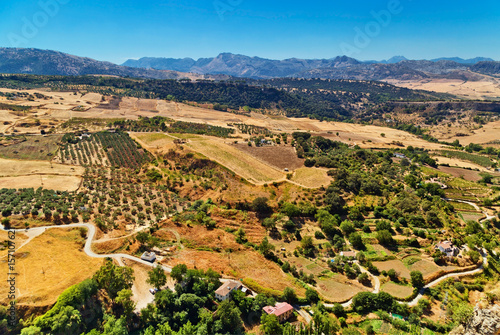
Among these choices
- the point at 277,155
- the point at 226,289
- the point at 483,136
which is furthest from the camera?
the point at 483,136

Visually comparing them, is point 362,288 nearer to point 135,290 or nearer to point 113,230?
point 135,290

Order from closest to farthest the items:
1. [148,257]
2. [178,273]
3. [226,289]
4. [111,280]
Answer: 1. [111,280]
2. [226,289]
3. [178,273]
4. [148,257]

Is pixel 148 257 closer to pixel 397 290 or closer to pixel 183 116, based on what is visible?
pixel 397 290

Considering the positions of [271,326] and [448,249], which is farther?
[448,249]

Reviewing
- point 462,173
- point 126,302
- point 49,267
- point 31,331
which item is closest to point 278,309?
point 126,302

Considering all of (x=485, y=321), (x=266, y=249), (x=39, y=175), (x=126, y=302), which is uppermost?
(x=485, y=321)

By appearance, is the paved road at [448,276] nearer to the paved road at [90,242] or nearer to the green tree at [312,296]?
the green tree at [312,296]
